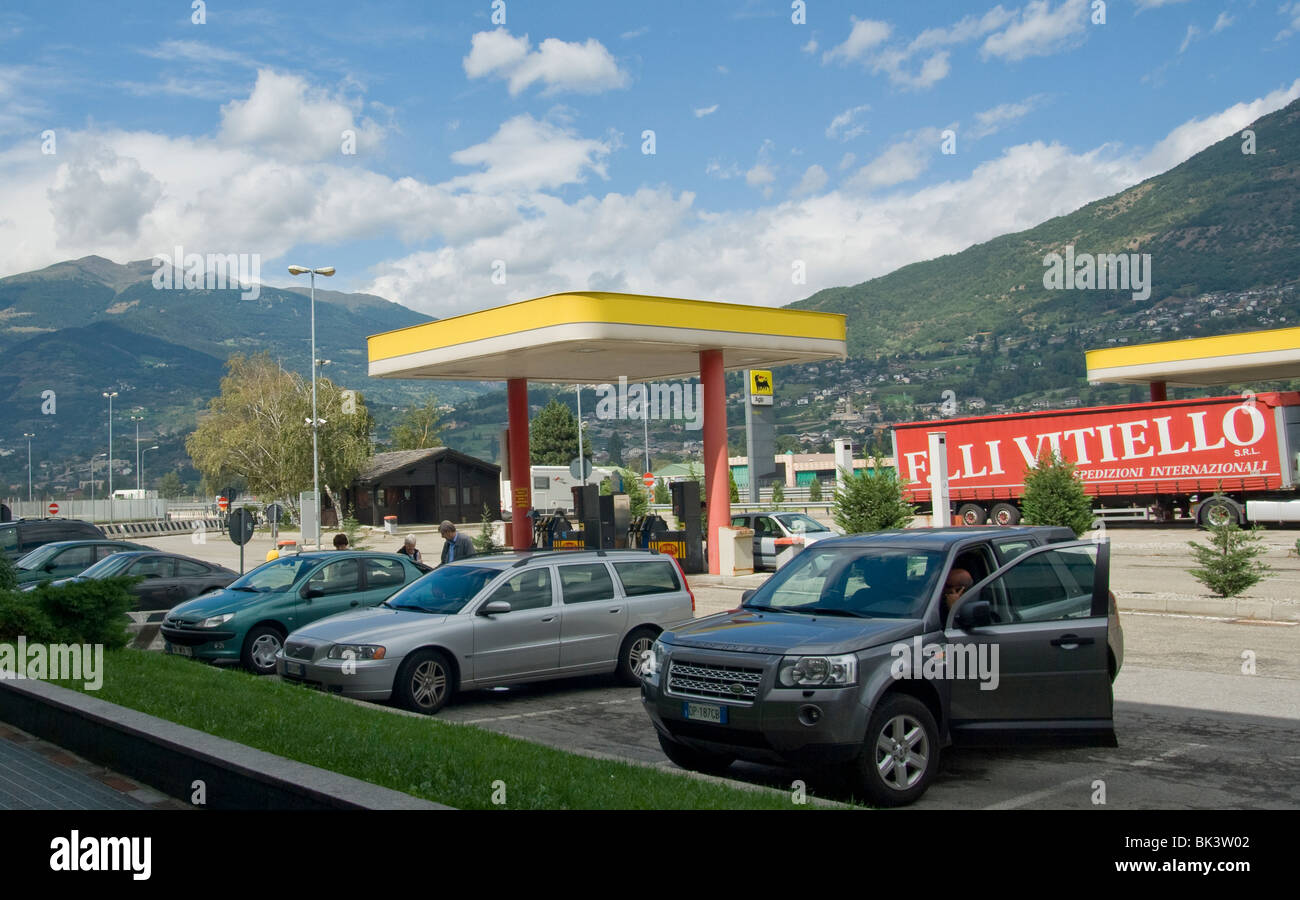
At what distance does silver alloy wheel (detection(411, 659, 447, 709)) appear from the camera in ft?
33.5

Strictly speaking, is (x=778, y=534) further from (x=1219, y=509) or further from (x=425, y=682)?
(x=425, y=682)

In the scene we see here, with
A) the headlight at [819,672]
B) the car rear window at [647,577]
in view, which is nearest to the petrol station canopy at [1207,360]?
the car rear window at [647,577]

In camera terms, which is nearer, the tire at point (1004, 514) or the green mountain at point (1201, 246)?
the tire at point (1004, 514)

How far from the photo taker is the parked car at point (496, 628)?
10156mm

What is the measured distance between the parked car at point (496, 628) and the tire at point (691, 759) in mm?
3498

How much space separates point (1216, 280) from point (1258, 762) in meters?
189

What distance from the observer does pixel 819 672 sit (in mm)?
6695

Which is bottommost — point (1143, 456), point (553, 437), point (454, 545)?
point (454, 545)

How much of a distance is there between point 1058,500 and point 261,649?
1656cm

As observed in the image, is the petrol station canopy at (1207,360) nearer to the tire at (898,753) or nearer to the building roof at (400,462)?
the tire at (898,753)

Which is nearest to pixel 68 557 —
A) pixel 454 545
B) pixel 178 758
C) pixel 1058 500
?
pixel 454 545

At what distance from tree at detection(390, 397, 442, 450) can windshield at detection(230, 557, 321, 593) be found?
292ft

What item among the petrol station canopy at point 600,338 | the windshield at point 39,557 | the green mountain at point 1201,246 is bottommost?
the windshield at point 39,557

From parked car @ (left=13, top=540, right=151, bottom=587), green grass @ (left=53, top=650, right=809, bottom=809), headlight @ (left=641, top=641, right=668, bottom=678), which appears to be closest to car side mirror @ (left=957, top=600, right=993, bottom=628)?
headlight @ (left=641, top=641, right=668, bottom=678)
